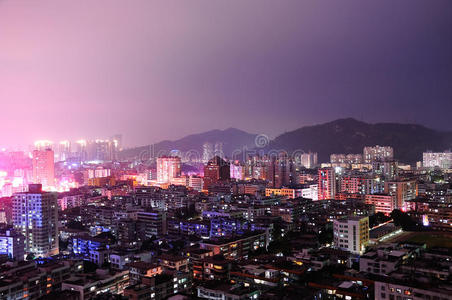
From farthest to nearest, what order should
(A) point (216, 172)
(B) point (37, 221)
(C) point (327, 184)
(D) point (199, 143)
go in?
1. (D) point (199, 143)
2. (A) point (216, 172)
3. (C) point (327, 184)
4. (B) point (37, 221)

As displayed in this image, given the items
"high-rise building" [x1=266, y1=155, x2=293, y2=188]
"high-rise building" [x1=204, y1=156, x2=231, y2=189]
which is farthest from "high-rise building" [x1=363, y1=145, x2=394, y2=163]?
"high-rise building" [x1=204, y1=156, x2=231, y2=189]

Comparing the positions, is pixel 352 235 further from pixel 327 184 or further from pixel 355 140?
pixel 355 140

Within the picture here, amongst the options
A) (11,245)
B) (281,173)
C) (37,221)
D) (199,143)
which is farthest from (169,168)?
(199,143)

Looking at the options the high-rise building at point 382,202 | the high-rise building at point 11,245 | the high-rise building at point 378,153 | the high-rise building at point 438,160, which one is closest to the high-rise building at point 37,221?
the high-rise building at point 11,245

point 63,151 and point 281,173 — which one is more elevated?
point 63,151

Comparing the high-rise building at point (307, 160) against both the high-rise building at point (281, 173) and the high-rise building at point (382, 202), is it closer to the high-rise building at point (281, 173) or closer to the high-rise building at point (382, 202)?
the high-rise building at point (281, 173)

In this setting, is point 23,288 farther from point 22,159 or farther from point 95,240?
point 22,159
